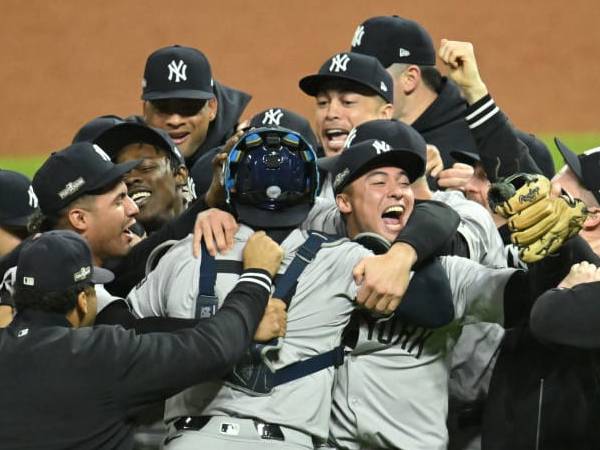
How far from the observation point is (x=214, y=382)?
3.83 m

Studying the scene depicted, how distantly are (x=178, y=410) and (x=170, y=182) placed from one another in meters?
1.46

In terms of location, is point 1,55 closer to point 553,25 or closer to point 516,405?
point 553,25

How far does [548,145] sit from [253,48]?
9.81ft

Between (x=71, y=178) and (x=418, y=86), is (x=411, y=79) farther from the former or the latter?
(x=71, y=178)

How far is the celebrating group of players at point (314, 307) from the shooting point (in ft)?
11.7

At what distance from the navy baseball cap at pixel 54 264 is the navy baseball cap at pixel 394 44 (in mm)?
2658

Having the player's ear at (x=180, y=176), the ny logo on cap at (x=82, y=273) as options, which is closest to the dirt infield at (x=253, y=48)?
the player's ear at (x=180, y=176)

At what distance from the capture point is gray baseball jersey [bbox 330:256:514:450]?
4.03 m

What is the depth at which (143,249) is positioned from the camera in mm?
4535

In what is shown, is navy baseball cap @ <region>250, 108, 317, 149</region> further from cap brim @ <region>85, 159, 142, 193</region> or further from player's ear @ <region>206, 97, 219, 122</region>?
player's ear @ <region>206, 97, 219, 122</region>

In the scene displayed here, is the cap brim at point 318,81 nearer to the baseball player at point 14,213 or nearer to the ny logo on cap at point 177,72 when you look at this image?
the ny logo on cap at point 177,72

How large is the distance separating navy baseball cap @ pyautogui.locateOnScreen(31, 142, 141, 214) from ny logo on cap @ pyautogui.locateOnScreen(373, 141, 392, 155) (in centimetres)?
96

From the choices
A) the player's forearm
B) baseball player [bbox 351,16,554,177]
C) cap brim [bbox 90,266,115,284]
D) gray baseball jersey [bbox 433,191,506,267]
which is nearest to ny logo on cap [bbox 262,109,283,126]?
gray baseball jersey [bbox 433,191,506,267]

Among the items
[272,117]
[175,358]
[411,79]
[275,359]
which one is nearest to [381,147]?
[272,117]
